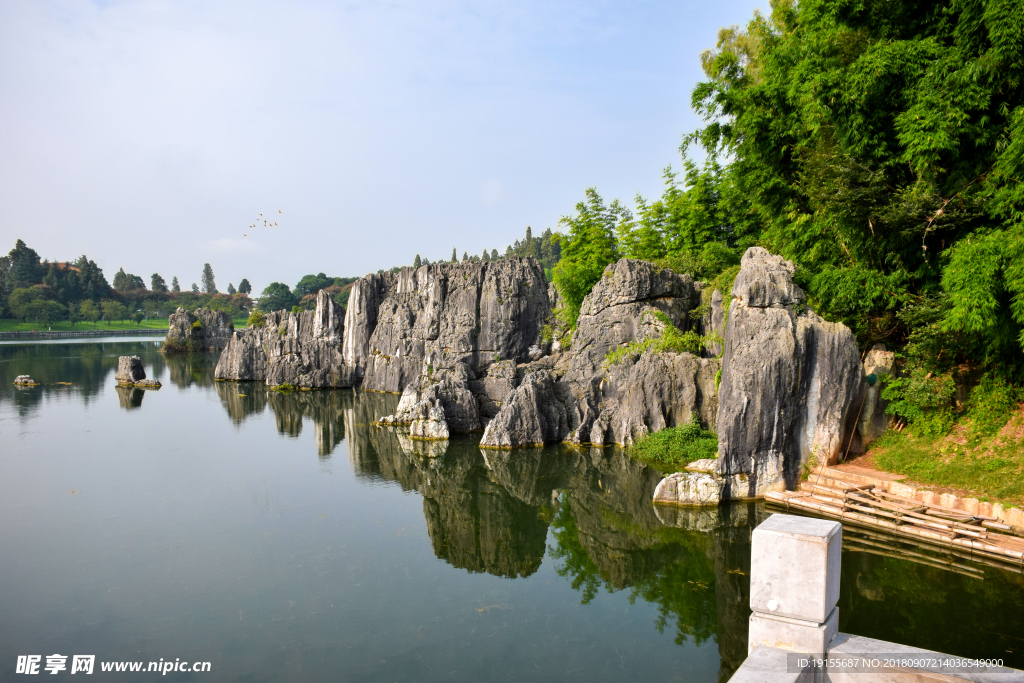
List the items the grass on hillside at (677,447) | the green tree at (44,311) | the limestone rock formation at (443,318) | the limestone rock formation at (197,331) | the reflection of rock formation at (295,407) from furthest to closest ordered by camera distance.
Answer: the green tree at (44,311), the limestone rock formation at (197,331), the limestone rock formation at (443,318), the reflection of rock formation at (295,407), the grass on hillside at (677,447)

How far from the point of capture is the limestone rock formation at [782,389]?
46.7ft

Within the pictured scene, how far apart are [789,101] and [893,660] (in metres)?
16.1

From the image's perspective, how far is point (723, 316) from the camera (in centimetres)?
2016

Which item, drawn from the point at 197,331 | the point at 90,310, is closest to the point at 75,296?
the point at 90,310

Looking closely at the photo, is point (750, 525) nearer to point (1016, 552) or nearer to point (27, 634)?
point (1016, 552)

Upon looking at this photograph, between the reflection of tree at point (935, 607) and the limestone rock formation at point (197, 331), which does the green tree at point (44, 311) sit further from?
the reflection of tree at point (935, 607)

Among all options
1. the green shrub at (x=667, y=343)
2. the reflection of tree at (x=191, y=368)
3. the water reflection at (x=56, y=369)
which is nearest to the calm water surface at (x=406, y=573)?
the green shrub at (x=667, y=343)

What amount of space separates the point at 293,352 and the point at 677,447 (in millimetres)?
31998

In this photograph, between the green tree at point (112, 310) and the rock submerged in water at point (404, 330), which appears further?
the green tree at point (112, 310)

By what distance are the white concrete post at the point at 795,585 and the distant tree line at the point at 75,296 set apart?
8116cm

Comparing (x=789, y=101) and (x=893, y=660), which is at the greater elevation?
(x=789, y=101)

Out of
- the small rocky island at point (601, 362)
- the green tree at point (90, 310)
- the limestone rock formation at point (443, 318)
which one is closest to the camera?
the small rocky island at point (601, 362)

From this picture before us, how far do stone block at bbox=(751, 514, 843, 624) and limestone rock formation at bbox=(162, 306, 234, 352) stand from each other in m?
71.5

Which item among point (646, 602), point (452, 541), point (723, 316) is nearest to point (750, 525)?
point (646, 602)
